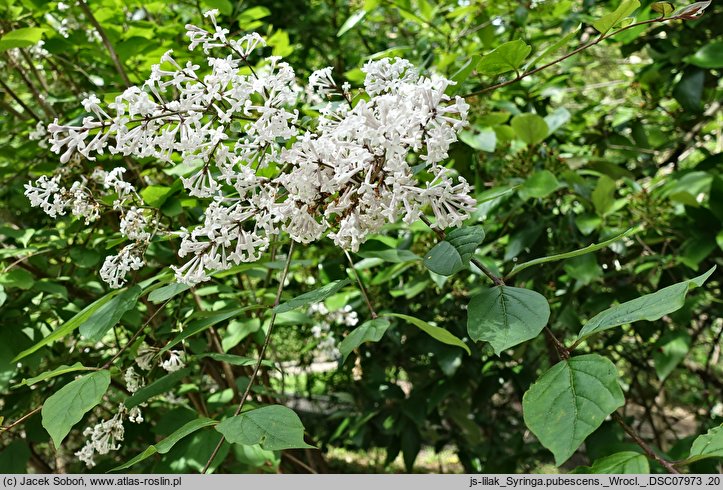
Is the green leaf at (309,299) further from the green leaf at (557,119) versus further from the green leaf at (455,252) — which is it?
the green leaf at (557,119)

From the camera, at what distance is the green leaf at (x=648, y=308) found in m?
0.79

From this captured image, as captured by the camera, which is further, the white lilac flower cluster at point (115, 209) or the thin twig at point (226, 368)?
the thin twig at point (226, 368)

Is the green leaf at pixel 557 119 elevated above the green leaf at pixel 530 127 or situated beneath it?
situated beneath

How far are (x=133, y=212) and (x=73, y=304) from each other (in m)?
0.67

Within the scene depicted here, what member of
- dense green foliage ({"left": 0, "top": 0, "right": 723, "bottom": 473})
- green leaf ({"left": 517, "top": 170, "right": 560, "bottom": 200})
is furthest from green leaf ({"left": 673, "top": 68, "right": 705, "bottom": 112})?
green leaf ({"left": 517, "top": 170, "right": 560, "bottom": 200})

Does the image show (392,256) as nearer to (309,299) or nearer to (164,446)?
(309,299)

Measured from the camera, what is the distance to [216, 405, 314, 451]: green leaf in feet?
2.81

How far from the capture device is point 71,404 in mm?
963

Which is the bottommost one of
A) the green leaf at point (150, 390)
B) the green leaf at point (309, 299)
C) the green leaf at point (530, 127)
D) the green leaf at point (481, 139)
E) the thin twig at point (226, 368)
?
the thin twig at point (226, 368)

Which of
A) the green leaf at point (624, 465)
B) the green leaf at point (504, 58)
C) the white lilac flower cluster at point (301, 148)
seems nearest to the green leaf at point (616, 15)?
the green leaf at point (504, 58)

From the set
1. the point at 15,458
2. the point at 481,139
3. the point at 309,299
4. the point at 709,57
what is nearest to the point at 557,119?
the point at 481,139

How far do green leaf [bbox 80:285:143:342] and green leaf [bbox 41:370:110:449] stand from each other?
120 mm

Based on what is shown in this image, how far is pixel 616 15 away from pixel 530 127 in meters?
0.71

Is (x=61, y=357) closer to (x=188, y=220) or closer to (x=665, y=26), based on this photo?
(x=188, y=220)
